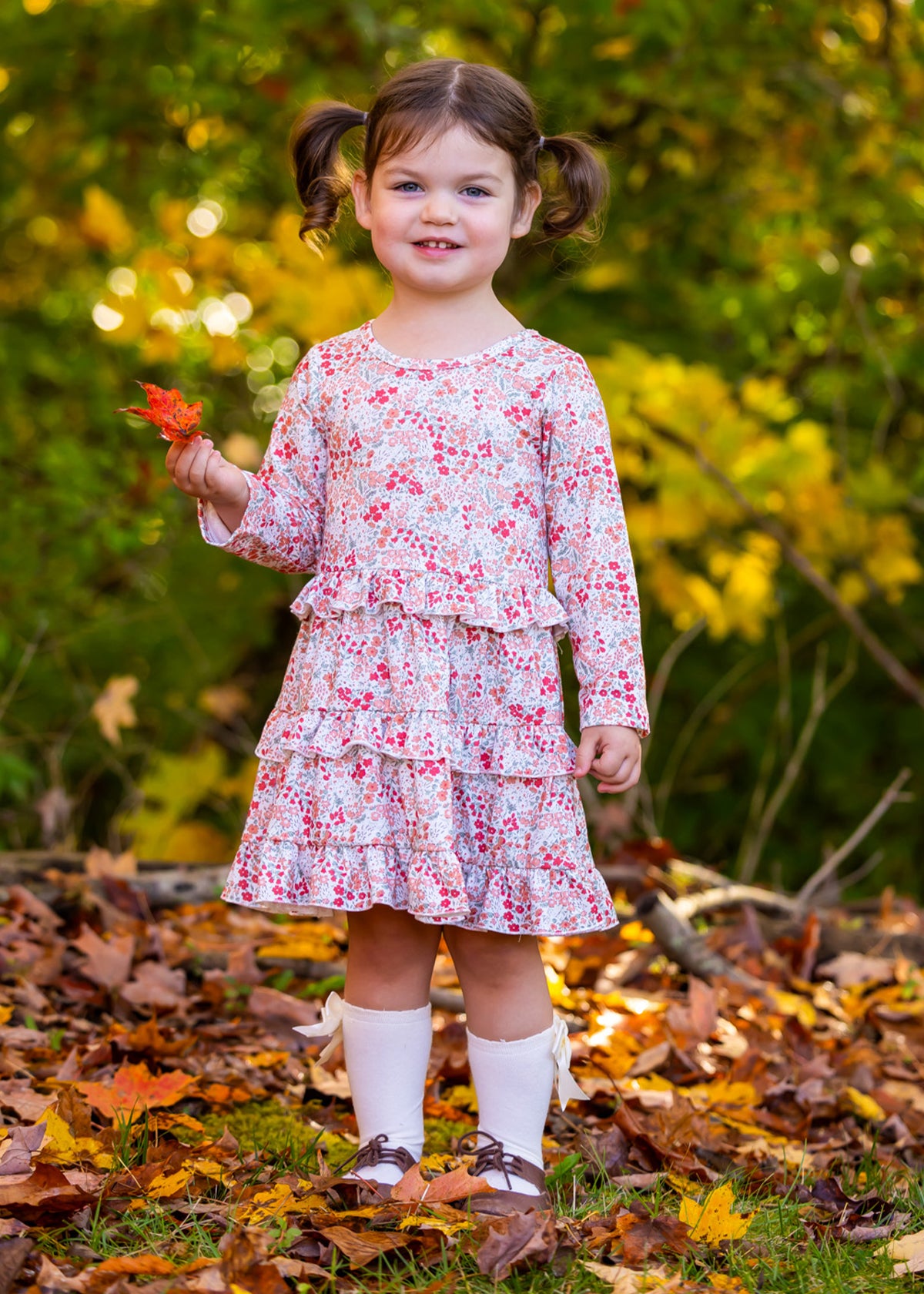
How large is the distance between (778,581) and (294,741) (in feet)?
12.6

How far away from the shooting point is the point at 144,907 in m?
3.37

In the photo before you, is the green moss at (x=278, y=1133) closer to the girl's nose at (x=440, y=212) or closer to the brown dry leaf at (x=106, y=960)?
the brown dry leaf at (x=106, y=960)

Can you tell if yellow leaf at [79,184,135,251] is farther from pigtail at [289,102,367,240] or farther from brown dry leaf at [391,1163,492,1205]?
brown dry leaf at [391,1163,492,1205]

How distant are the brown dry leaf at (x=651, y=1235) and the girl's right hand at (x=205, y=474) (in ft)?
4.09

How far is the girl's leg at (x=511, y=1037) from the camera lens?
2260 millimetres

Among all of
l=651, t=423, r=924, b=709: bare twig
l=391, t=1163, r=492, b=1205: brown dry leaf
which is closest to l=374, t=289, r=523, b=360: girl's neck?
l=391, t=1163, r=492, b=1205: brown dry leaf

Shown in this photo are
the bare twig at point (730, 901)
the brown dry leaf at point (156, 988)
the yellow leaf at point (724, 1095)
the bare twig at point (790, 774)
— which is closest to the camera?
the yellow leaf at point (724, 1095)

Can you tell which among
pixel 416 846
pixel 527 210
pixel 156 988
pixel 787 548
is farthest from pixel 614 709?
pixel 787 548

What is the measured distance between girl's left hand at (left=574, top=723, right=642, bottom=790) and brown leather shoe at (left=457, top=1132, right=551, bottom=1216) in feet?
2.00

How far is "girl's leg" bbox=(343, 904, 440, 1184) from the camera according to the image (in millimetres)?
2273

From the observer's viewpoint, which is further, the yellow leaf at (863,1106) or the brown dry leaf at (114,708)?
the brown dry leaf at (114,708)

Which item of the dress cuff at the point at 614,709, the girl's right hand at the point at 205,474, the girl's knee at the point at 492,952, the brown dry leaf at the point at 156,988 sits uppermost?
the girl's right hand at the point at 205,474

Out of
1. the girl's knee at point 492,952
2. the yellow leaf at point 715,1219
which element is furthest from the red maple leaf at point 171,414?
the yellow leaf at point 715,1219

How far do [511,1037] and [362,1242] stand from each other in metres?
0.49
